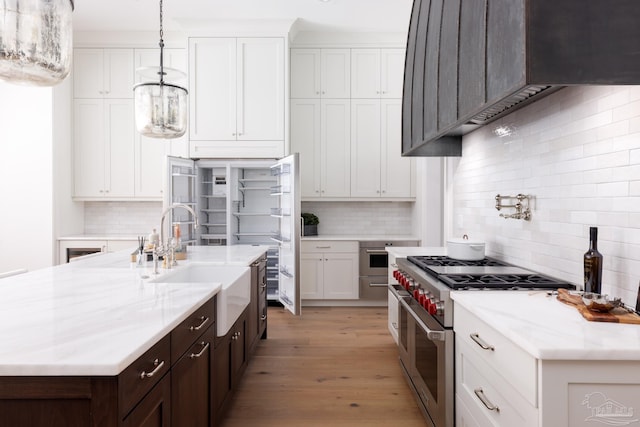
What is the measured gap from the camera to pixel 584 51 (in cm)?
128

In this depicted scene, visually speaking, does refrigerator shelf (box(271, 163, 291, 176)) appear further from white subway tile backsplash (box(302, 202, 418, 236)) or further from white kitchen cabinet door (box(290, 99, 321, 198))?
white subway tile backsplash (box(302, 202, 418, 236))

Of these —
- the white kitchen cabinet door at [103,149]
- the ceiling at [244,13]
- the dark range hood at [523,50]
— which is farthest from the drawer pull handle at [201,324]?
the white kitchen cabinet door at [103,149]

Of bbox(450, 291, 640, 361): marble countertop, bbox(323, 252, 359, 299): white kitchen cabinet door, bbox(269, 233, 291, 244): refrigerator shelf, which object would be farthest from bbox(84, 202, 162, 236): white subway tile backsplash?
bbox(450, 291, 640, 361): marble countertop

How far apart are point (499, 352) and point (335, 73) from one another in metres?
4.53

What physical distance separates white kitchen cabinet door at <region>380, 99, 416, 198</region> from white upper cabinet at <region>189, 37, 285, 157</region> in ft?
4.25

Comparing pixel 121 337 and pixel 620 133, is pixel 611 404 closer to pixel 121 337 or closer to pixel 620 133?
pixel 620 133

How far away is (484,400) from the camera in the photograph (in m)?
1.55

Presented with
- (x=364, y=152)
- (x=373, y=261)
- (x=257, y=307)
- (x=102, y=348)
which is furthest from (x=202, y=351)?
(x=364, y=152)

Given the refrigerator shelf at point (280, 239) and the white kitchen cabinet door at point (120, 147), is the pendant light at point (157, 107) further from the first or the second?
the white kitchen cabinet door at point (120, 147)

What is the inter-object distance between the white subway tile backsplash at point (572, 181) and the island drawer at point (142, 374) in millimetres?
1683

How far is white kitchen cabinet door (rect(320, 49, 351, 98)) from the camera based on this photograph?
5.32 meters

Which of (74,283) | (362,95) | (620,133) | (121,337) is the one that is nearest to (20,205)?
(74,283)

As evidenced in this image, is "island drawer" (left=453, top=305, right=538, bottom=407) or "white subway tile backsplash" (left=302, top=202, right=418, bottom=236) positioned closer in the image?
"island drawer" (left=453, top=305, right=538, bottom=407)

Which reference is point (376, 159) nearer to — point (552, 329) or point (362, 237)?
point (362, 237)
